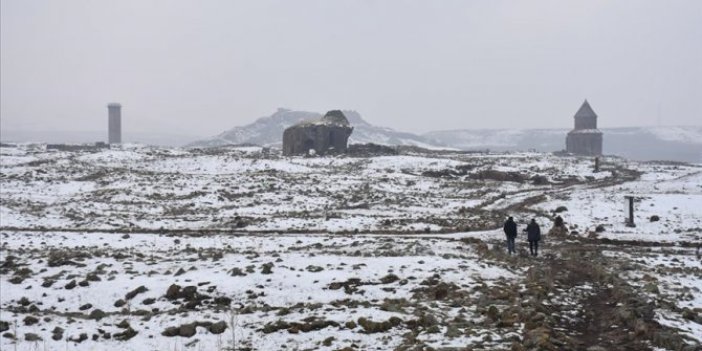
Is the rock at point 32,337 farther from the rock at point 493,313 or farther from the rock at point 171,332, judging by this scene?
the rock at point 493,313

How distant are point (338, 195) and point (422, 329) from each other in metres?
26.8

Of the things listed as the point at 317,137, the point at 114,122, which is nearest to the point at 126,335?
the point at 317,137

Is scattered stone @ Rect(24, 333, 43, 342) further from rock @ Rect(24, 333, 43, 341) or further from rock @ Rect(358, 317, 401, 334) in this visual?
rock @ Rect(358, 317, 401, 334)

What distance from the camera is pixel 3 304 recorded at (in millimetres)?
15000

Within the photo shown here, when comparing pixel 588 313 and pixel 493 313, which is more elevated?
pixel 493 313

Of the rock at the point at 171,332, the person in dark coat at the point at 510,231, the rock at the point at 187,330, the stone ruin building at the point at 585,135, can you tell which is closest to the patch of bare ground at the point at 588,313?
the person in dark coat at the point at 510,231

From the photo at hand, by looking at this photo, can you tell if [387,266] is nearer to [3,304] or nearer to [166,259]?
[166,259]

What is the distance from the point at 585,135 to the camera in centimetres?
8944

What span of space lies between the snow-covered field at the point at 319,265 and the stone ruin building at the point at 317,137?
26253mm

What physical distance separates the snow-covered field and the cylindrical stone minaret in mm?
91366

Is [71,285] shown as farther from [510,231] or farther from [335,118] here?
[335,118]

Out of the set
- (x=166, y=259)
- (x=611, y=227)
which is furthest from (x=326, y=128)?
(x=166, y=259)

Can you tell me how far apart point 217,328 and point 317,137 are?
5599 centimetres

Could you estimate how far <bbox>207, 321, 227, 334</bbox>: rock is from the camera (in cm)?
1160
